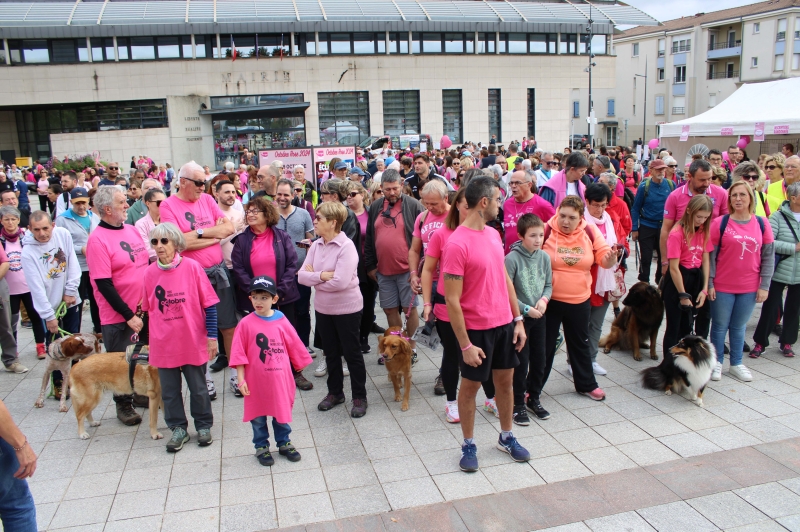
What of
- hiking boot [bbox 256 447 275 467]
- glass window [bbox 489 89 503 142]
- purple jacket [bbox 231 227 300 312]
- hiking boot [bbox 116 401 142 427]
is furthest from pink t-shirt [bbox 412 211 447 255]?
glass window [bbox 489 89 503 142]

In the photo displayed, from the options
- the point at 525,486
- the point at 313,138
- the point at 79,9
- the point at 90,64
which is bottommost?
the point at 525,486

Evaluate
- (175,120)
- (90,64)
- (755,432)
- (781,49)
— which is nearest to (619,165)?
(755,432)

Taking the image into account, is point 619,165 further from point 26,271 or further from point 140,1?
point 140,1

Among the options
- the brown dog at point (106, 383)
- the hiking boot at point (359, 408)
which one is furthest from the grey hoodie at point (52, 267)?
the hiking boot at point (359, 408)

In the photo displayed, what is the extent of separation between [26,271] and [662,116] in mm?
60650

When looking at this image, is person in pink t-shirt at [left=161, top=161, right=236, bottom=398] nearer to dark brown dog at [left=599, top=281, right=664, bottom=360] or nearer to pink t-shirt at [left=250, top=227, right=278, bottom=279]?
pink t-shirt at [left=250, top=227, right=278, bottom=279]

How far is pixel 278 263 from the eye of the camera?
18.2 feet

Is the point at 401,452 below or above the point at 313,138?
below

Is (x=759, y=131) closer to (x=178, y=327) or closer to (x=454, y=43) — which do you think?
(x=178, y=327)

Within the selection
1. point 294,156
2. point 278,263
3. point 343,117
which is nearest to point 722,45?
point 343,117

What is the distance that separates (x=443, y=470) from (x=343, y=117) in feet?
104

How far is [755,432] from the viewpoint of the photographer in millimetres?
4707

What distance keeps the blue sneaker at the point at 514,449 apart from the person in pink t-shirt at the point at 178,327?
7.57ft

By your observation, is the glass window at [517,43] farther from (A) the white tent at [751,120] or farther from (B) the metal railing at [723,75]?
(B) the metal railing at [723,75]
